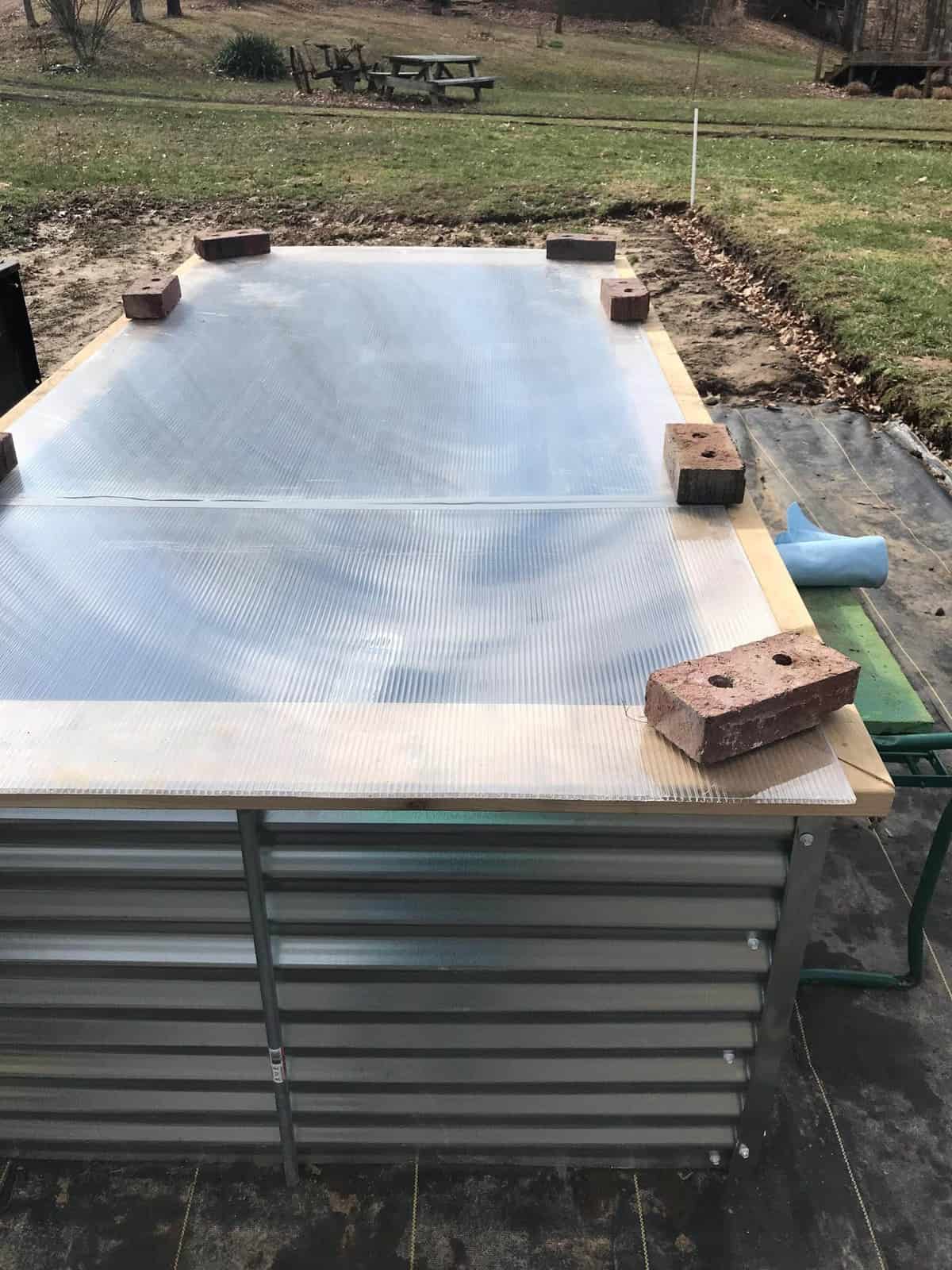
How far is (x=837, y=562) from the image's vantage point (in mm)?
3676

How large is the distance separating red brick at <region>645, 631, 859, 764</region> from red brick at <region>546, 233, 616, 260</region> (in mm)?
4530

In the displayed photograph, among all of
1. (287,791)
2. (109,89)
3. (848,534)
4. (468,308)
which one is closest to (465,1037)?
(287,791)

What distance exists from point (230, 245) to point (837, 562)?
4.08 m

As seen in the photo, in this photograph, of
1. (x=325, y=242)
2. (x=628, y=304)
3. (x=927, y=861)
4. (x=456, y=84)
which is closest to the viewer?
(x=927, y=861)

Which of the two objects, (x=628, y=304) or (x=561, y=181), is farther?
(x=561, y=181)

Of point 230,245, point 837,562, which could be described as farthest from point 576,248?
point 837,562

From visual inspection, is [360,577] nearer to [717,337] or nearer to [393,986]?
[393,986]

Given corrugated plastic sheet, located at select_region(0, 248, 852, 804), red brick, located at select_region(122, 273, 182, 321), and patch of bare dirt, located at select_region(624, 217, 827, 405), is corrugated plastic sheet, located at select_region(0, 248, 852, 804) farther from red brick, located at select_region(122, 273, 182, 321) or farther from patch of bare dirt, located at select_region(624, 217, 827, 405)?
patch of bare dirt, located at select_region(624, 217, 827, 405)

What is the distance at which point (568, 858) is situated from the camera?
215 centimetres

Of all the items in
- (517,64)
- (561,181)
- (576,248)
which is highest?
(517,64)

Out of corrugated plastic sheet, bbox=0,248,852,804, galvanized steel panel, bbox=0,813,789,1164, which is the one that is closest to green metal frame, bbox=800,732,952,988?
corrugated plastic sheet, bbox=0,248,852,804

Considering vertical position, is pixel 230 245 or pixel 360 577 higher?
pixel 230 245

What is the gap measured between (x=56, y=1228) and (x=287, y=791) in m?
1.54

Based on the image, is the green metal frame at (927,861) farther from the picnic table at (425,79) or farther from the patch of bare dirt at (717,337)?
the picnic table at (425,79)
